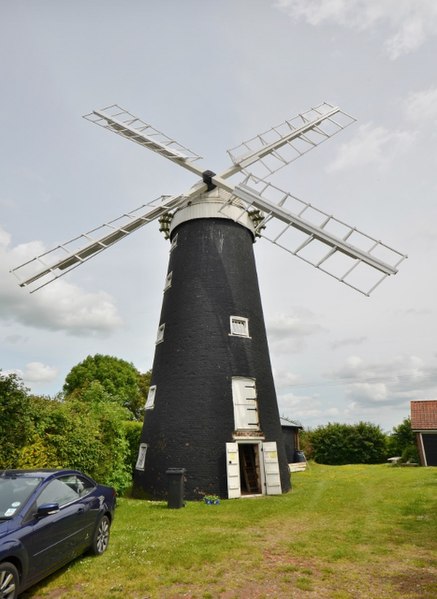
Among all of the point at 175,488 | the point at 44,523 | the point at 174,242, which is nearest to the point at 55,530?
the point at 44,523

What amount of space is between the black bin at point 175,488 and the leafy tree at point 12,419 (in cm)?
490

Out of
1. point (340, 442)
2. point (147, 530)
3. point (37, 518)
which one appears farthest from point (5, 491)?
point (340, 442)

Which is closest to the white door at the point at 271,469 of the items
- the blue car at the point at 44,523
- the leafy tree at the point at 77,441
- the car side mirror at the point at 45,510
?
the leafy tree at the point at 77,441

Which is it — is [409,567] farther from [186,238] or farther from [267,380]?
[186,238]

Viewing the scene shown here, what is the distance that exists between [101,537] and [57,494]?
184cm

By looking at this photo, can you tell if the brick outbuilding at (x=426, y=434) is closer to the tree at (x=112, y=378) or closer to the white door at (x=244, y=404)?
the white door at (x=244, y=404)

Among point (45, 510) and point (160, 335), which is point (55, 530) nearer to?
point (45, 510)

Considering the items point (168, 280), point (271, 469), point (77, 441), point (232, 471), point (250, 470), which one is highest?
point (168, 280)

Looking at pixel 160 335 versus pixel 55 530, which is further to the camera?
pixel 160 335

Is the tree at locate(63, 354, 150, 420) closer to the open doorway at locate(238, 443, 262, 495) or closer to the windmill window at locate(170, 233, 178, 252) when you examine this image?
the windmill window at locate(170, 233, 178, 252)

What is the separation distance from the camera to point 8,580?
16.2 ft

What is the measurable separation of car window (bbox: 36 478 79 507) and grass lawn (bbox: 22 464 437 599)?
1195 mm

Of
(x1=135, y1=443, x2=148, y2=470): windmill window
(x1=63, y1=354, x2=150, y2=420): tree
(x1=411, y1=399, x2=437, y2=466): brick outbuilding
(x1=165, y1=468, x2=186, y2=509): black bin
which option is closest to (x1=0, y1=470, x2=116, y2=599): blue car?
(x1=165, y1=468, x2=186, y2=509): black bin

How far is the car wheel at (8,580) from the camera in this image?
15.9ft
